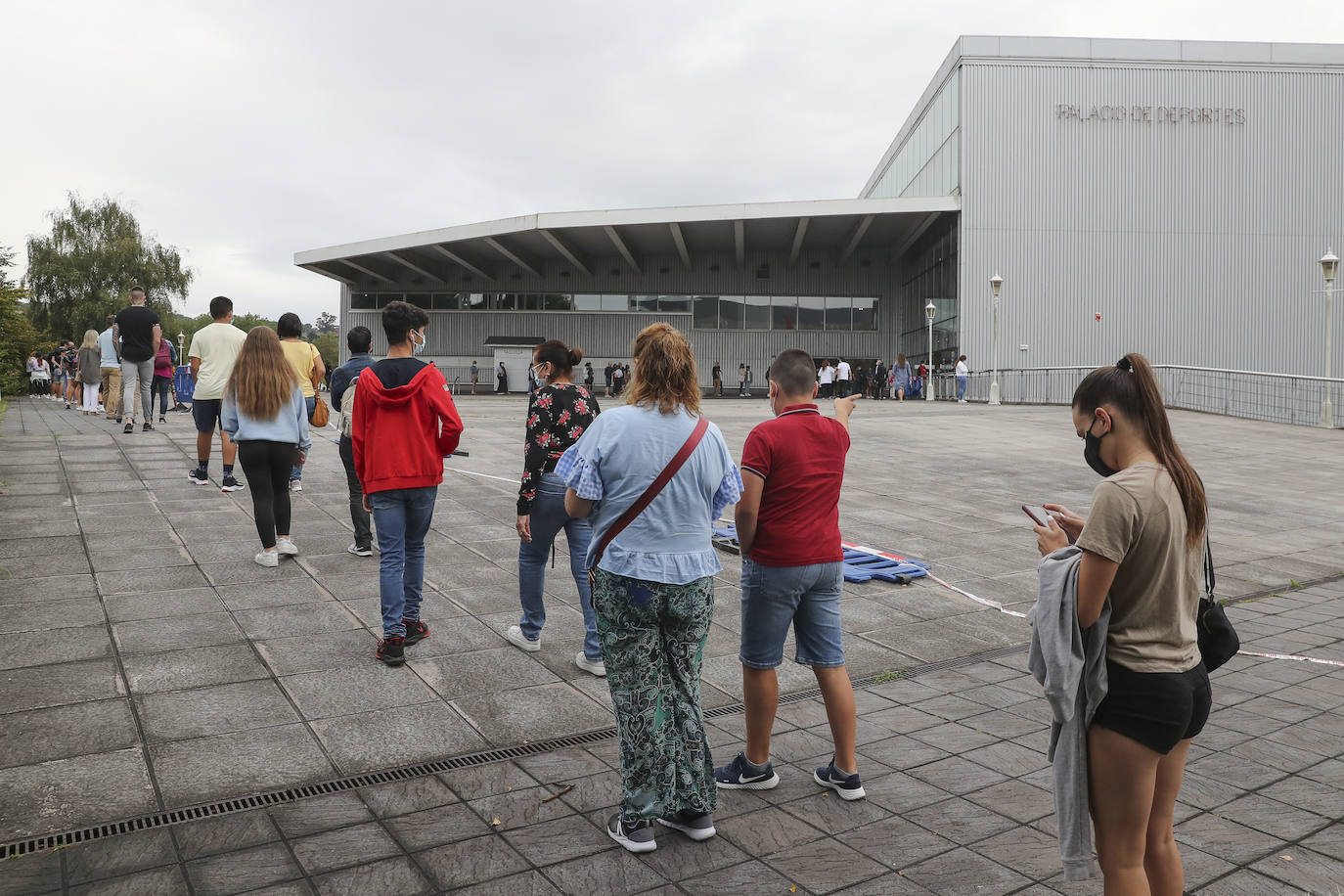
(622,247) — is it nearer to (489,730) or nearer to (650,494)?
(489,730)

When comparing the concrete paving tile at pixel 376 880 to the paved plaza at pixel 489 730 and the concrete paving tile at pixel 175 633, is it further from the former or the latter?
the concrete paving tile at pixel 175 633

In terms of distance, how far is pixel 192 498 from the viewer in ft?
29.1

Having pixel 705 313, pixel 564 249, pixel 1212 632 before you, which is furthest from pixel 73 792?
pixel 705 313

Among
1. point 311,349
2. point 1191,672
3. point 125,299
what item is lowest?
point 1191,672

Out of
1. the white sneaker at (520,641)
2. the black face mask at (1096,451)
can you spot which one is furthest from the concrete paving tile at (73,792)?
the black face mask at (1096,451)

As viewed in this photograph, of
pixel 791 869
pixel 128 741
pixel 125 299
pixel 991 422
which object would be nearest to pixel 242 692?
pixel 128 741

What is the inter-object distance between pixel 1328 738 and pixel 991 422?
16218 mm

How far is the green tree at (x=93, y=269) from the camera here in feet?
143

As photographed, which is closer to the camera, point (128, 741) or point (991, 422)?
point (128, 741)

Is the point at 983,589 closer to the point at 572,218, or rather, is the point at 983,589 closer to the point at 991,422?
the point at 991,422

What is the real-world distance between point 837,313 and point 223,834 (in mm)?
39547

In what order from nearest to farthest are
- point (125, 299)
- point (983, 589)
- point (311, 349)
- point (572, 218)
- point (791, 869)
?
point (791, 869) < point (983, 589) < point (311, 349) < point (572, 218) < point (125, 299)

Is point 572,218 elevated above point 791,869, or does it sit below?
above

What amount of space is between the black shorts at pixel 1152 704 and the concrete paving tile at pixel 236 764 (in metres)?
2.83
